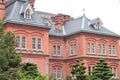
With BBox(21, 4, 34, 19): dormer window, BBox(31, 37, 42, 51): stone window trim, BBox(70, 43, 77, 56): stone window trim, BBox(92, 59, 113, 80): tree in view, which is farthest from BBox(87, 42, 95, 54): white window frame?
BBox(21, 4, 34, 19): dormer window

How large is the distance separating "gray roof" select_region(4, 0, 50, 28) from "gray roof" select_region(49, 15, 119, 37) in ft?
16.2

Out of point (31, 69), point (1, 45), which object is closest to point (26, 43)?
point (31, 69)

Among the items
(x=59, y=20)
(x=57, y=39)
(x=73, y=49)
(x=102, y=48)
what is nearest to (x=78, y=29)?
(x=73, y=49)

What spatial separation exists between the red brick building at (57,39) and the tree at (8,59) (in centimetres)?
1182

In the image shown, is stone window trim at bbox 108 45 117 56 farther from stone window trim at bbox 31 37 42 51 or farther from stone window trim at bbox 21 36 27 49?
stone window trim at bbox 21 36 27 49

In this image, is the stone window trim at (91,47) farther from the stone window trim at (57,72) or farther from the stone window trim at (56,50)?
the stone window trim at (57,72)

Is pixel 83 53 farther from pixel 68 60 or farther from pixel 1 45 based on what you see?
pixel 1 45

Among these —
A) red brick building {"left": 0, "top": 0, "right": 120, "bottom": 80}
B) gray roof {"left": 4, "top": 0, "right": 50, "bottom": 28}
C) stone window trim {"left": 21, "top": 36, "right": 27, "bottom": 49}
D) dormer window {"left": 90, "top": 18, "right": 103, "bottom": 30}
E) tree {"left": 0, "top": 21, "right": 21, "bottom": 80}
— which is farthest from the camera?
dormer window {"left": 90, "top": 18, "right": 103, "bottom": 30}

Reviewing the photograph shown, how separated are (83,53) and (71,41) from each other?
10.4ft

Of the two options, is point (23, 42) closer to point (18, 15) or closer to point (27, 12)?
point (18, 15)

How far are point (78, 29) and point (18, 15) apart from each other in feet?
Result: 28.7

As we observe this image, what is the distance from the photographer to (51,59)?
45031mm

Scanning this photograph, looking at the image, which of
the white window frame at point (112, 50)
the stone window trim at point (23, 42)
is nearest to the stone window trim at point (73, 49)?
the white window frame at point (112, 50)

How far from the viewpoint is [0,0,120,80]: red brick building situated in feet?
129
